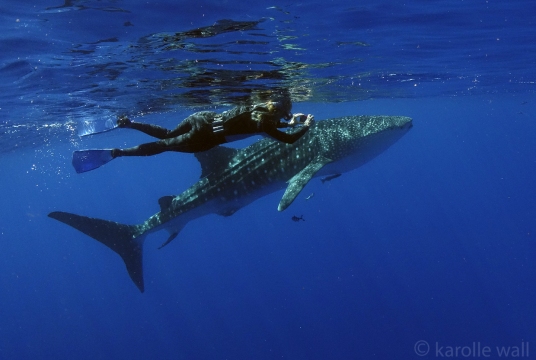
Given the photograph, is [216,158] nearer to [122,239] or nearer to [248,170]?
[248,170]

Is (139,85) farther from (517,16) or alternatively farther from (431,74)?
(431,74)

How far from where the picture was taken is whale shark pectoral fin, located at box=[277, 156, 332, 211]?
7.86 meters

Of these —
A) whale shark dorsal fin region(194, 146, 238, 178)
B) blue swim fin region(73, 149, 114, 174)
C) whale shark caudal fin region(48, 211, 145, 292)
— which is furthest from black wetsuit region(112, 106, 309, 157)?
whale shark caudal fin region(48, 211, 145, 292)

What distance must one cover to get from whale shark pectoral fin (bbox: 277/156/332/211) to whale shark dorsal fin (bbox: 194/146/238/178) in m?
2.02

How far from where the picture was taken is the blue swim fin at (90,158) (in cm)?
789

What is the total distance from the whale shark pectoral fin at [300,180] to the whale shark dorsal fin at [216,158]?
2020mm

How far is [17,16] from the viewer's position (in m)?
8.85

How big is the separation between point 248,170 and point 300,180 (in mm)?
1834

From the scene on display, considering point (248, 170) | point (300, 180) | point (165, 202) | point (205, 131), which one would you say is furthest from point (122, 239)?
point (300, 180)

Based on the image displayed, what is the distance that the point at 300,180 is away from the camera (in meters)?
8.62

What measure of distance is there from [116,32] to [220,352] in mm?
24744

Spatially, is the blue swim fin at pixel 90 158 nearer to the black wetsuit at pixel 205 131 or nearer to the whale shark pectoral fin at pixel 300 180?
the black wetsuit at pixel 205 131

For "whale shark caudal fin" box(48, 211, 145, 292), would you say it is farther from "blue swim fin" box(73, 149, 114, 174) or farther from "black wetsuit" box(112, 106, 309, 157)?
"black wetsuit" box(112, 106, 309, 157)

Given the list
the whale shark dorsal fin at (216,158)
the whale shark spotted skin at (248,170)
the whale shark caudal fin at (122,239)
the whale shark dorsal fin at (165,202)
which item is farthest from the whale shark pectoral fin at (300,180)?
the whale shark caudal fin at (122,239)
